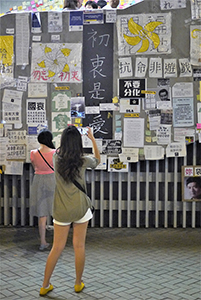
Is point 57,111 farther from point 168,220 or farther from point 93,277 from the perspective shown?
point 93,277

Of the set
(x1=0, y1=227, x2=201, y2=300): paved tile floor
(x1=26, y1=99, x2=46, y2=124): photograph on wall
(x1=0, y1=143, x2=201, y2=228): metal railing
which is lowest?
(x1=0, y1=227, x2=201, y2=300): paved tile floor

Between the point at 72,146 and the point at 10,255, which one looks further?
the point at 10,255

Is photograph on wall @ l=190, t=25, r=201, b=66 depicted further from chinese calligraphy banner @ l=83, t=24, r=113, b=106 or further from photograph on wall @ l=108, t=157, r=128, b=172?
photograph on wall @ l=108, t=157, r=128, b=172

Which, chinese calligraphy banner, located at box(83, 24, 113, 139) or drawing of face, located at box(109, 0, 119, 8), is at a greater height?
A: drawing of face, located at box(109, 0, 119, 8)

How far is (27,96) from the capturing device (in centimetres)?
725

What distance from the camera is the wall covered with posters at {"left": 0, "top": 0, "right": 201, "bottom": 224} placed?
698cm

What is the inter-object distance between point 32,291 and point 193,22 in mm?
4993

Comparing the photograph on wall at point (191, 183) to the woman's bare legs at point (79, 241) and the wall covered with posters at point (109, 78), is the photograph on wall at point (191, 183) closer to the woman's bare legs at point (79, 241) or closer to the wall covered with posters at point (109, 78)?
the wall covered with posters at point (109, 78)

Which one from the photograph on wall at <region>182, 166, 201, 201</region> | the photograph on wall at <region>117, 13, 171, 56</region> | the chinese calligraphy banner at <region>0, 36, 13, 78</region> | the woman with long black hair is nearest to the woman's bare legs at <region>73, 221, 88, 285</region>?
the woman with long black hair

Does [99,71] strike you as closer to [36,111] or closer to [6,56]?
[36,111]

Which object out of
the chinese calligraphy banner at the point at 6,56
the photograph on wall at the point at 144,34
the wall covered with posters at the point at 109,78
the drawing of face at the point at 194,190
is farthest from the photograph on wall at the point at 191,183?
the chinese calligraphy banner at the point at 6,56

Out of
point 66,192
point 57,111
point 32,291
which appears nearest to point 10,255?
point 32,291

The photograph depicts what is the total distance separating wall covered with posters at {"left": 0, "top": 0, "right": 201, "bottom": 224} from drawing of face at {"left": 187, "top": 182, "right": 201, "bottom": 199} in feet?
0.81

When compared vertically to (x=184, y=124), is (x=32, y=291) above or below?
below
